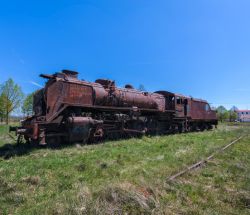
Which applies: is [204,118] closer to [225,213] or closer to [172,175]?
[172,175]

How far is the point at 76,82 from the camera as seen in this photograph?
12.6 meters

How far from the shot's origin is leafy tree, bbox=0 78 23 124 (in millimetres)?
48219

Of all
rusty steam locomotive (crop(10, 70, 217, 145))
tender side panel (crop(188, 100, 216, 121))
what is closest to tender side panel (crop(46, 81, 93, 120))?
rusty steam locomotive (crop(10, 70, 217, 145))

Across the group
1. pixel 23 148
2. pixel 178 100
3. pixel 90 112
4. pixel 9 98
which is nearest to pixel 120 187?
pixel 23 148

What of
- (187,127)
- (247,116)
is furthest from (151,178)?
(247,116)

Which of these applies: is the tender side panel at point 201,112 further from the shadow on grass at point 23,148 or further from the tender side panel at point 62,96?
the tender side panel at point 62,96

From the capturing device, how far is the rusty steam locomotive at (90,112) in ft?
37.9

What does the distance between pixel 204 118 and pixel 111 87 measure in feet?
54.9

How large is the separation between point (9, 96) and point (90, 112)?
4270 centimetres

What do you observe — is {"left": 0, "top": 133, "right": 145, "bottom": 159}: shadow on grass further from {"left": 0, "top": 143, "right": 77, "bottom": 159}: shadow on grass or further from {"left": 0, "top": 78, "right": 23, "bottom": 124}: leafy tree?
{"left": 0, "top": 78, "right": 23, "bottom": 124}: leafy tree

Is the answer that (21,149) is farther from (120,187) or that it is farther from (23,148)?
(120,187)

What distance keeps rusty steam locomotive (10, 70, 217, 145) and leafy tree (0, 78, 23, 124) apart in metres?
38.5

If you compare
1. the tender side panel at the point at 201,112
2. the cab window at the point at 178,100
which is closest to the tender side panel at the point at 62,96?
the cab window at the point at 178,100

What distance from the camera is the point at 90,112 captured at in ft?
45.0
